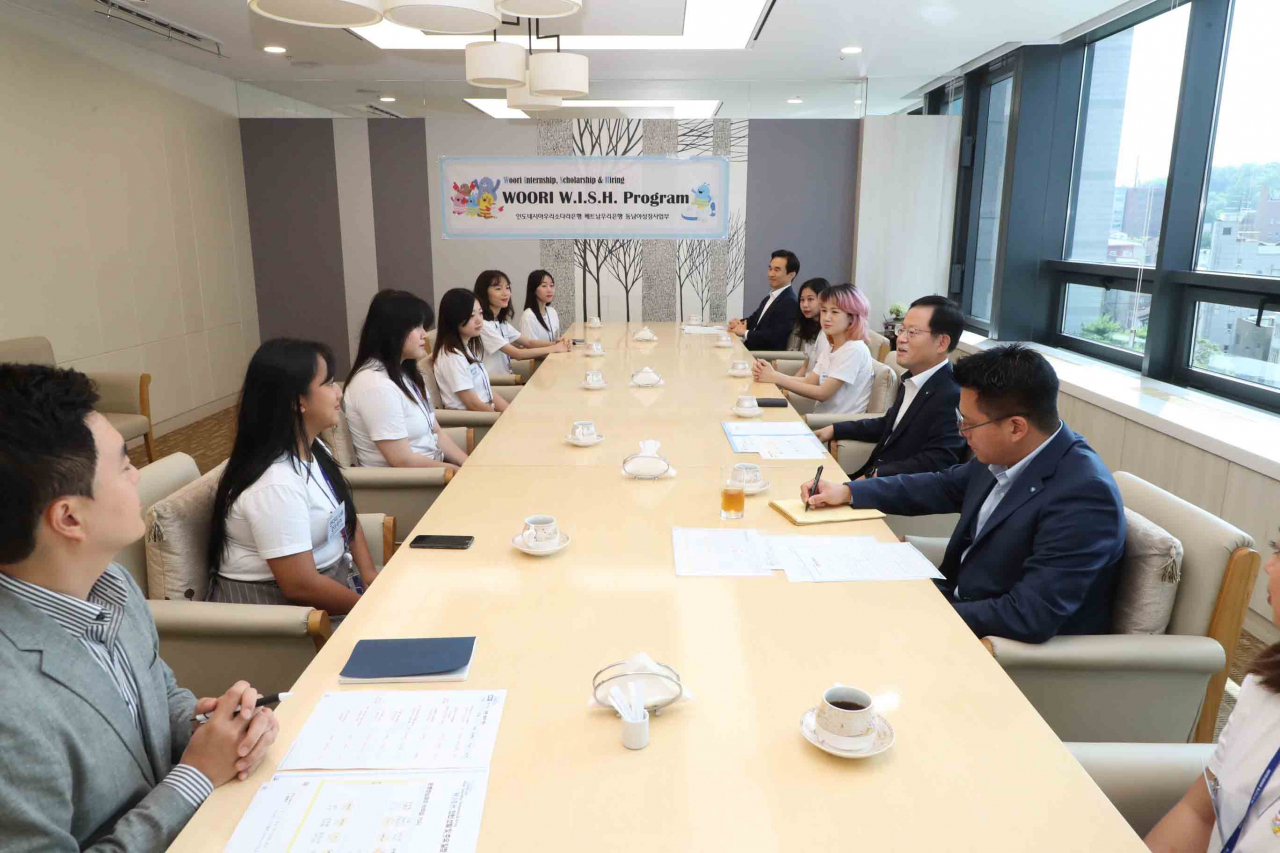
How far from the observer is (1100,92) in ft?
17.9

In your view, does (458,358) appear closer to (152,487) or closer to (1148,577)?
(152,487)

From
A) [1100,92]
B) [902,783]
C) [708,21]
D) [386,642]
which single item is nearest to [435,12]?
[386,642]

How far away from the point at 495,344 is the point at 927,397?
9.69 feet

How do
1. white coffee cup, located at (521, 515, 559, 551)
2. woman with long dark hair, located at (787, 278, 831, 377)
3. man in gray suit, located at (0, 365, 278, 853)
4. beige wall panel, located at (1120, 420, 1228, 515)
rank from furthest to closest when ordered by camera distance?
woman with long dark hair, located at (787, 278, 831, 377), beige wall panel, located at (1120, 420, 1228, 515), white coffee cup, located at (521, 515, 559, 551), man in gray suit, located at (0, 365, 278, 853)

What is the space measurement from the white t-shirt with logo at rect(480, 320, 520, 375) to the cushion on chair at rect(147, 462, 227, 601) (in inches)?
125

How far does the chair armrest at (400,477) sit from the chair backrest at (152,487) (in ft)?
1.98

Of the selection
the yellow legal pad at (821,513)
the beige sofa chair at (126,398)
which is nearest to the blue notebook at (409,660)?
the yellow legal pad at (821,513)

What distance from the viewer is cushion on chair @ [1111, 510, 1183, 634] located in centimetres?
173

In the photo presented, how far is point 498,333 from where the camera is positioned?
5.32 meters

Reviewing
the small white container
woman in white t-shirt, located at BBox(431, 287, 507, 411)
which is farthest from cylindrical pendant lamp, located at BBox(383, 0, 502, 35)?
the small white container

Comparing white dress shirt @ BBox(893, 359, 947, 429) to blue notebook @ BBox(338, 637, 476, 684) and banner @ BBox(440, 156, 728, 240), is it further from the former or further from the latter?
banner @ BBox(440, 156, 728, 240)

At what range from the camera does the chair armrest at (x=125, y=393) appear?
4832mm

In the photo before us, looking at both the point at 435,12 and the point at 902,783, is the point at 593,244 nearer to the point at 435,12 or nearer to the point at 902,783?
the point at 435,12

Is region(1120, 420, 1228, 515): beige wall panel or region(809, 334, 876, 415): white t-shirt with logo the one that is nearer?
region(1120, 420, 1228, 515): beige wall panel
